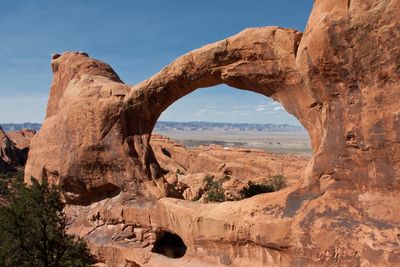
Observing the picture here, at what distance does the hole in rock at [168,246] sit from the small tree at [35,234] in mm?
2429

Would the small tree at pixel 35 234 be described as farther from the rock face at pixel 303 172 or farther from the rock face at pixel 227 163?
the rock face at pixel 227 163

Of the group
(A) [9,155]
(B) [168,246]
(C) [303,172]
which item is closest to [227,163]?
(B) [168,246]

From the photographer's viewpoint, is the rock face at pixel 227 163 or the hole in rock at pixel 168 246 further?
the rock face at pixel 227 163

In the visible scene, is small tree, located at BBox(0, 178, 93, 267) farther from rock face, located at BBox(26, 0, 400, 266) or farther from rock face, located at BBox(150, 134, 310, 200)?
rock face, located at BBox(150, 134, 310, 200)

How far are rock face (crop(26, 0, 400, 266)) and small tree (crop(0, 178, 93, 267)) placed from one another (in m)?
1.54

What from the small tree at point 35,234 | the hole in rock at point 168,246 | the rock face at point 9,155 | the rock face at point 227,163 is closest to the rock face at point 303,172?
the hole in rock at point 168,246

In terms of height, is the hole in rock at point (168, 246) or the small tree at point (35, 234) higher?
the small tree at point (35, 234)

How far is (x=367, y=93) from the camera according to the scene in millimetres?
6906

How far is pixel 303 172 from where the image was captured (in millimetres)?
8500

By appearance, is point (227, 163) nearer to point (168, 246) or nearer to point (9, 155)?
point (168, 246)

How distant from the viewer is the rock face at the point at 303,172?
6.75 meters

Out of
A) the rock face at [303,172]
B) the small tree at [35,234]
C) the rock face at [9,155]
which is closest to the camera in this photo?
the rock face at [303,172]

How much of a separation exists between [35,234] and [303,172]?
26.5 ft

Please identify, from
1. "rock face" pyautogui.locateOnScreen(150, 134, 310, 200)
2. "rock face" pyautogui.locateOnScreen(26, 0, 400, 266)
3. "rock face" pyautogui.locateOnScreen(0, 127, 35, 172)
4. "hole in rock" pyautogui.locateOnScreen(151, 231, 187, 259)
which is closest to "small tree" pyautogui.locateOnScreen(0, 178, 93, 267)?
"rock face" pyautogui.locateOnScreen(26, 0, 400, 266)
